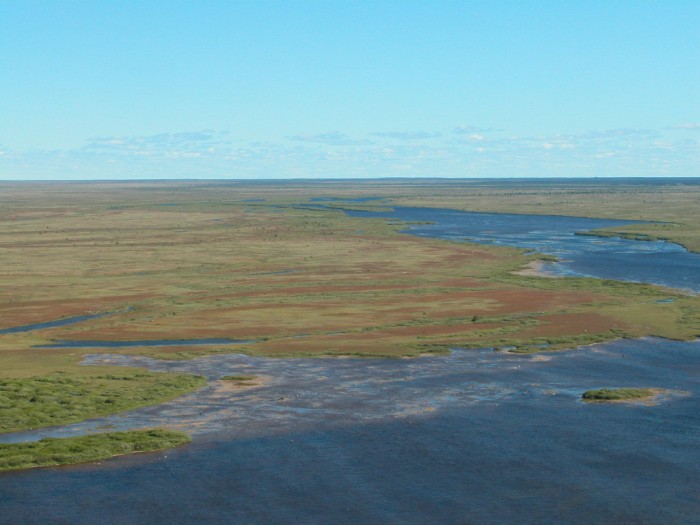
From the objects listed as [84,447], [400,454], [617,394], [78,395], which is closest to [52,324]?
[78,395]

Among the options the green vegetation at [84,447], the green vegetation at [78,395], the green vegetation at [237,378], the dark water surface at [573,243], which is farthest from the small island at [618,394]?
the dark water surface at [573,243]

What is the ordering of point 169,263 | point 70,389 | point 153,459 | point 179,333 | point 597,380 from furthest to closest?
1. point 169,263
2. point 179,333
3. point 597,380
4. point 70,389
5. point 153,459

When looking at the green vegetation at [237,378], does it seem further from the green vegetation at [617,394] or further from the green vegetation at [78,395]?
the green vegetation at [617,394]

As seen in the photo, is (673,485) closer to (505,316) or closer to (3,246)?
(505,316)

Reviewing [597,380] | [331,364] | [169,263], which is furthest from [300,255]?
[597,380]

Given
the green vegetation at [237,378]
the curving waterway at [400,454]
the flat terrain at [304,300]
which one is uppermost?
the flat terrain at [304,300]

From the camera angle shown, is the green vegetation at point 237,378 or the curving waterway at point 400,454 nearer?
the curving waterway at point 400,454

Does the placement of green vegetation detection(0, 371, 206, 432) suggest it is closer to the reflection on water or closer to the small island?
the reflection on water
